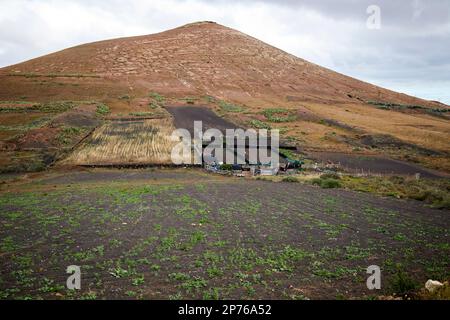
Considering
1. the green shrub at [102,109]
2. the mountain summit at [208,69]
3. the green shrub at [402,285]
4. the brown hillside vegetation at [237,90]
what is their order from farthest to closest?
the mountain summit at [208,69], the green shrub at [102,109], the brown hillside vegetation at [237,90], the green shrub at [402,285]

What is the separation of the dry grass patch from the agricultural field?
47.0 ft

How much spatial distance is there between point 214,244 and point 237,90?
76.1m

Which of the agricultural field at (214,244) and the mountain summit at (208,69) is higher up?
the mountain summit at (208,69)

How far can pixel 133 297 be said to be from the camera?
1065cm

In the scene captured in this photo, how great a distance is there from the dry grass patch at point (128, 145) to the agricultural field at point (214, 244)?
14336 millimetres

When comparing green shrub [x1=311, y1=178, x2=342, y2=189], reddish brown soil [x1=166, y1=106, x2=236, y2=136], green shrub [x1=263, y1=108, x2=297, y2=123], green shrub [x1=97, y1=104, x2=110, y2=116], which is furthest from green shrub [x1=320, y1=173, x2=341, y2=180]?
green shrub [x1=97, y1=104, x2=110, y2=116]

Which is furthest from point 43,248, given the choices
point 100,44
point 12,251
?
point 100,44

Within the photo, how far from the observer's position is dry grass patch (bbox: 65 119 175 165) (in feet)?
141

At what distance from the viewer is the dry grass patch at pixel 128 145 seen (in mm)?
43000

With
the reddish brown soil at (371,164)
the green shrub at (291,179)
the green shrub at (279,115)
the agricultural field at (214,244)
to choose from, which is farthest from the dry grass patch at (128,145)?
the green shrub at (279,115)

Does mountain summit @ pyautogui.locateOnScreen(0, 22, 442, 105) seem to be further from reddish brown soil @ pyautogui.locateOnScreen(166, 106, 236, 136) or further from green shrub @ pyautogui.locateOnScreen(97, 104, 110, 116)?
green shrub @ pyautogui.locateOnScreen(97, 104, 110, 116)

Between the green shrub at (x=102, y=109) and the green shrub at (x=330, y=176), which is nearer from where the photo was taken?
the green shrub at (x=330, y=176)

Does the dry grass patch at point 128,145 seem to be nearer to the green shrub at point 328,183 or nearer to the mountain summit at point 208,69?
the green shrub at point 328,183

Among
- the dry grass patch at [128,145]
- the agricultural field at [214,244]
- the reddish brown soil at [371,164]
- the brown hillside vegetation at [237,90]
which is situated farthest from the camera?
the brown hillside vegetation at [237,90]
